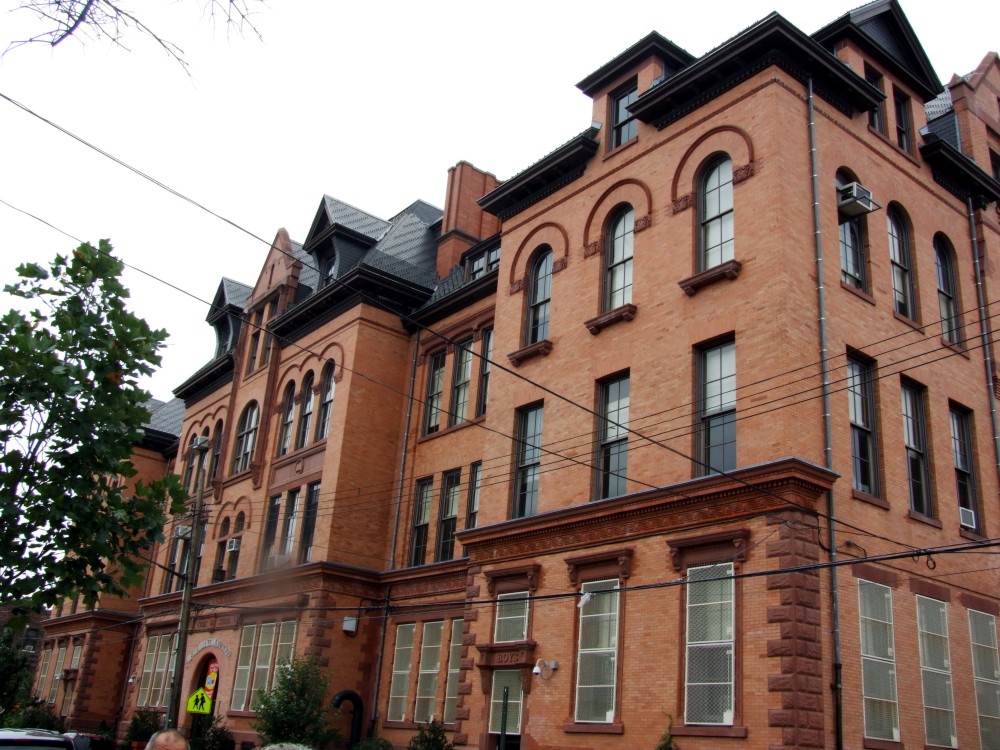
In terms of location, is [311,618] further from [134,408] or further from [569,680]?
[134,408]

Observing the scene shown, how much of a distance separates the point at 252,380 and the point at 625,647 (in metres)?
24.4

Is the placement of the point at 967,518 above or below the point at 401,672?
above

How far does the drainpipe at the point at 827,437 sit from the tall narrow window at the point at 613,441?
4.46 metres

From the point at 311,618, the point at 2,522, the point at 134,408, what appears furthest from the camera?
the point at 311,618

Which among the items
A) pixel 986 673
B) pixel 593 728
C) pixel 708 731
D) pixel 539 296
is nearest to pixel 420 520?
pixel 539 296

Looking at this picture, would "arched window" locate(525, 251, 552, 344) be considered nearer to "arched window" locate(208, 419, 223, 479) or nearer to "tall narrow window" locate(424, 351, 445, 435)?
"tall narrow window" locate(424, 351, 445, 435)

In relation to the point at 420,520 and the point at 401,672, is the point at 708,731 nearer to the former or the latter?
the point at 401,672

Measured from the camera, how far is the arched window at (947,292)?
78.3ft

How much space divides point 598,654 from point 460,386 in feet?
41.1

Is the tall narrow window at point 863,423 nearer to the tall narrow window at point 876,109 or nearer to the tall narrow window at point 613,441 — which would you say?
the tall narrow window at point 613,441

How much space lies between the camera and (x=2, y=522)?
38.7 feet

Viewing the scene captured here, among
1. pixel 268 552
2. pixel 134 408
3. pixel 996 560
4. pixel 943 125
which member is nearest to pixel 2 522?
pixel 134 408

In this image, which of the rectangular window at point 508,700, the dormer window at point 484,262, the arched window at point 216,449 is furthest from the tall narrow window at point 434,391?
the arched window at point 216,449

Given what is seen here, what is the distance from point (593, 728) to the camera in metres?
19.8
